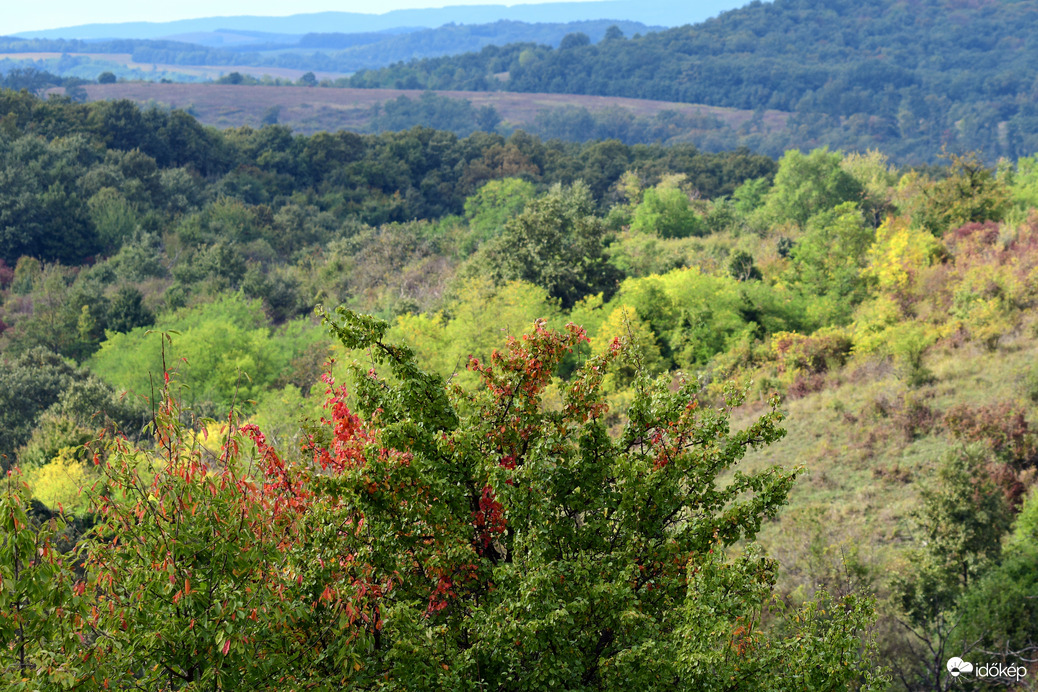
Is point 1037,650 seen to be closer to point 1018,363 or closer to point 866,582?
point 866,582

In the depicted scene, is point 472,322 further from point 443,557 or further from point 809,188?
point 809,188

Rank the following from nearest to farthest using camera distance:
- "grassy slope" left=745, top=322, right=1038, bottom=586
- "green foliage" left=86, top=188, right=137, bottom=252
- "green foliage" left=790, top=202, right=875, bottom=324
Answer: "grassy slope" left=745, top=322, right=1038, bottom=586, "green foliage" left=790, top=202, right=875, bottom=324, "green foliage" left=86, top=188, right=137, bottom=252

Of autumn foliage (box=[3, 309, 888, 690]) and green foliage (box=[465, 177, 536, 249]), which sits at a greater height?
autumn foliage (box=[3, 309, 888, 690])

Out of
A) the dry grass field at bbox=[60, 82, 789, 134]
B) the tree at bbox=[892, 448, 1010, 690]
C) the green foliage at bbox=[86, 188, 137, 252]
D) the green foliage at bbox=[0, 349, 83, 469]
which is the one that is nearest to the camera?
the tree at bbox=[892, 448, 1010, 690]

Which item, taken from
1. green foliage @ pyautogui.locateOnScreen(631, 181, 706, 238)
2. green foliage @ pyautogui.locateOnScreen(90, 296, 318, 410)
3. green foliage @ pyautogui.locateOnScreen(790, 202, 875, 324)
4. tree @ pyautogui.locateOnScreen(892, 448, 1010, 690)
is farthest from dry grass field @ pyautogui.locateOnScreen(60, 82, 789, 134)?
tree @ pyautogui.locateOnScreen(892, 448, 1010, 690)

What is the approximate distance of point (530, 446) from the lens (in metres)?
7.35

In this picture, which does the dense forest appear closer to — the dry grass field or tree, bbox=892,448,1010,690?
tree, bbox=892,448,1010,690

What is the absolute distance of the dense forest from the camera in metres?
6.19

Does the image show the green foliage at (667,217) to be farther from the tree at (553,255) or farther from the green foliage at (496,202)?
the green foliage at (496,202)

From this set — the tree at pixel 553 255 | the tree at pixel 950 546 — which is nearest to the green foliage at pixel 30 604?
the tree at pixel 950 546

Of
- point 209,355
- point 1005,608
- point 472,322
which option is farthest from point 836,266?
point 209,355

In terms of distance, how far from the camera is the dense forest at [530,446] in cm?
619

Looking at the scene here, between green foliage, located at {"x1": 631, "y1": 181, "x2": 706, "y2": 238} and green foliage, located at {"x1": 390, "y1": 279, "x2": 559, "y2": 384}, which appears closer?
green foliage, located at {"x1": 390, "y1": 279, "x2": 559, "y2": 384}

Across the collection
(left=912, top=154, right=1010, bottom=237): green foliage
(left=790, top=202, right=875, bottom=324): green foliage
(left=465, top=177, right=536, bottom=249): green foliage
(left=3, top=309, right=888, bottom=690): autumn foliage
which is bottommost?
(left=465, top=177, right=536, bottom=249): green foliage
